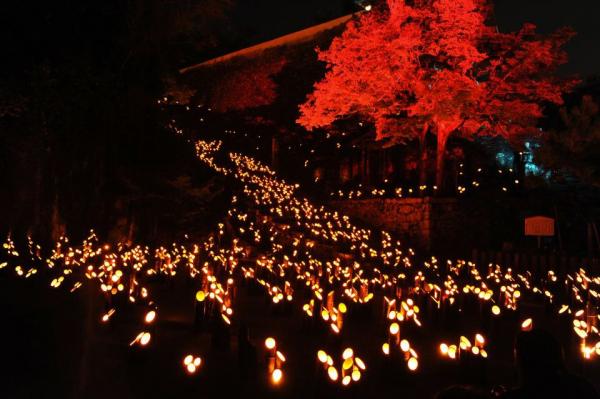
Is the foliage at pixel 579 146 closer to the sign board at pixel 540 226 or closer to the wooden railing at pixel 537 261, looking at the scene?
the sign board at pixel 540 226

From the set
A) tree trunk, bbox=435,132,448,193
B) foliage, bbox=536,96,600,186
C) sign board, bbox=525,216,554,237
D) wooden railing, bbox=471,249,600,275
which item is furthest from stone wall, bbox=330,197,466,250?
foliage, bbox=536,96,600,186

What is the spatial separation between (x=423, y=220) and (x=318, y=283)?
673cm

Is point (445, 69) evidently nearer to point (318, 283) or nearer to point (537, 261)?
point (537, 261)

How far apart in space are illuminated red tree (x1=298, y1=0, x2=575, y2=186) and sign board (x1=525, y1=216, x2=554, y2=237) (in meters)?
2.84

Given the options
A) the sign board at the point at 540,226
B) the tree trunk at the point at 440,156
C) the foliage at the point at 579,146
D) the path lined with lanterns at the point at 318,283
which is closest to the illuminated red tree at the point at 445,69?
the tree trunk at the point at 440,156

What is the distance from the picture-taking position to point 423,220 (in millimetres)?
13234

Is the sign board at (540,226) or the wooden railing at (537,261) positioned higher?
the sign board at (540,226)

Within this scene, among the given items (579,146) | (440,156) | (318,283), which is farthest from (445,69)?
(318,283)

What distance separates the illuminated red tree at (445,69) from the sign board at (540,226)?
9.32 feet

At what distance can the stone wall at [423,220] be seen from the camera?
13.1 m

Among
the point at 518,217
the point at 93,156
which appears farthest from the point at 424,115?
the point at 93,156

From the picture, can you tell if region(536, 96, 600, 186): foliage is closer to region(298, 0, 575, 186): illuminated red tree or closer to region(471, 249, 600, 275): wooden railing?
region(298, 0, 575, 186): illuminated red tree

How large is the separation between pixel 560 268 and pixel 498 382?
6525 mm

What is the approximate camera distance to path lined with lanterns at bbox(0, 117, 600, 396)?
4.75 metres
